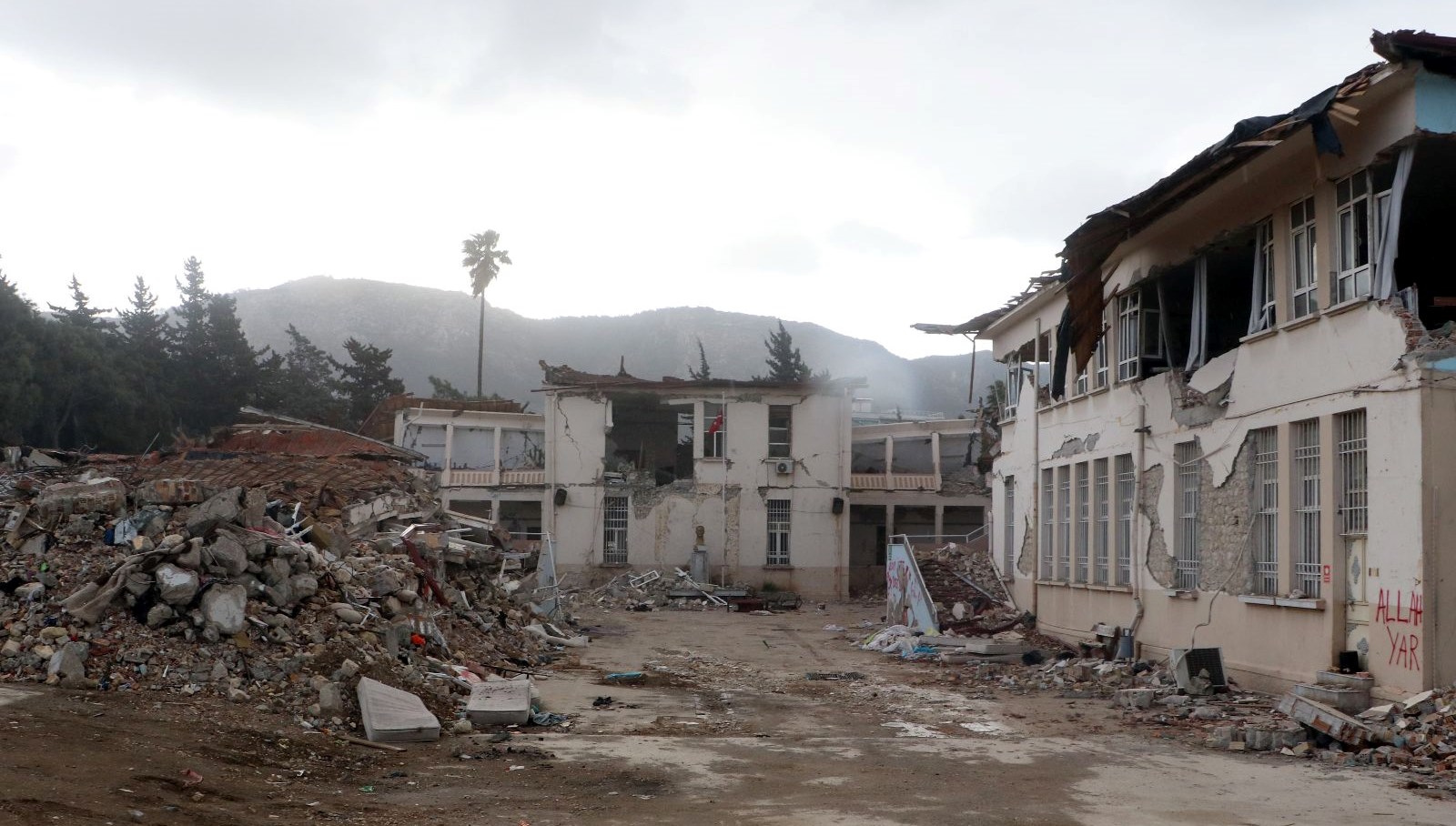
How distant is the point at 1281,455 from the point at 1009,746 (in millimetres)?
5644

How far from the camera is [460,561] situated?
1939cm

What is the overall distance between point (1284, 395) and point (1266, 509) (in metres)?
1.54

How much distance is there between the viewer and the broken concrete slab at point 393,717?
10820 millimetres

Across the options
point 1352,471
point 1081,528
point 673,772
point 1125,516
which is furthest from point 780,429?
point 673,772

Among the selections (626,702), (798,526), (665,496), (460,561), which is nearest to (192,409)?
Result: (665,496)

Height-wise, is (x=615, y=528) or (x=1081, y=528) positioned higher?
(x=1081, y=528)

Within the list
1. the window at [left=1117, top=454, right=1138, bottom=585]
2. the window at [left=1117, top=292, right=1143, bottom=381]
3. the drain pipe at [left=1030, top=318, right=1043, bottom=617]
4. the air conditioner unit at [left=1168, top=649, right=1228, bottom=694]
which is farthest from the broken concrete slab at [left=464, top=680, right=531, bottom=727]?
the drain pipe at [left=1030, top=318, right=1043, bottom=617]

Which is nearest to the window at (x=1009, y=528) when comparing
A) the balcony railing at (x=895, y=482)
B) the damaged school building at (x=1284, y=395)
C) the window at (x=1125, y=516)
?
the damaged school building at (x=1284, y=395)

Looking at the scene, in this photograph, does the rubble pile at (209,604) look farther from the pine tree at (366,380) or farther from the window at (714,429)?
the pine tree at (366,380)

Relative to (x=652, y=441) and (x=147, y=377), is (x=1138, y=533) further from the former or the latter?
(x=147, y=377)

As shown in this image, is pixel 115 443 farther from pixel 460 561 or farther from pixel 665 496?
pixel 460 561

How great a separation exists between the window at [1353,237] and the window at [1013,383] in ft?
44.1

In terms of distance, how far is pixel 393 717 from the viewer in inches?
432

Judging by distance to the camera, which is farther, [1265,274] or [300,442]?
[300,442]
